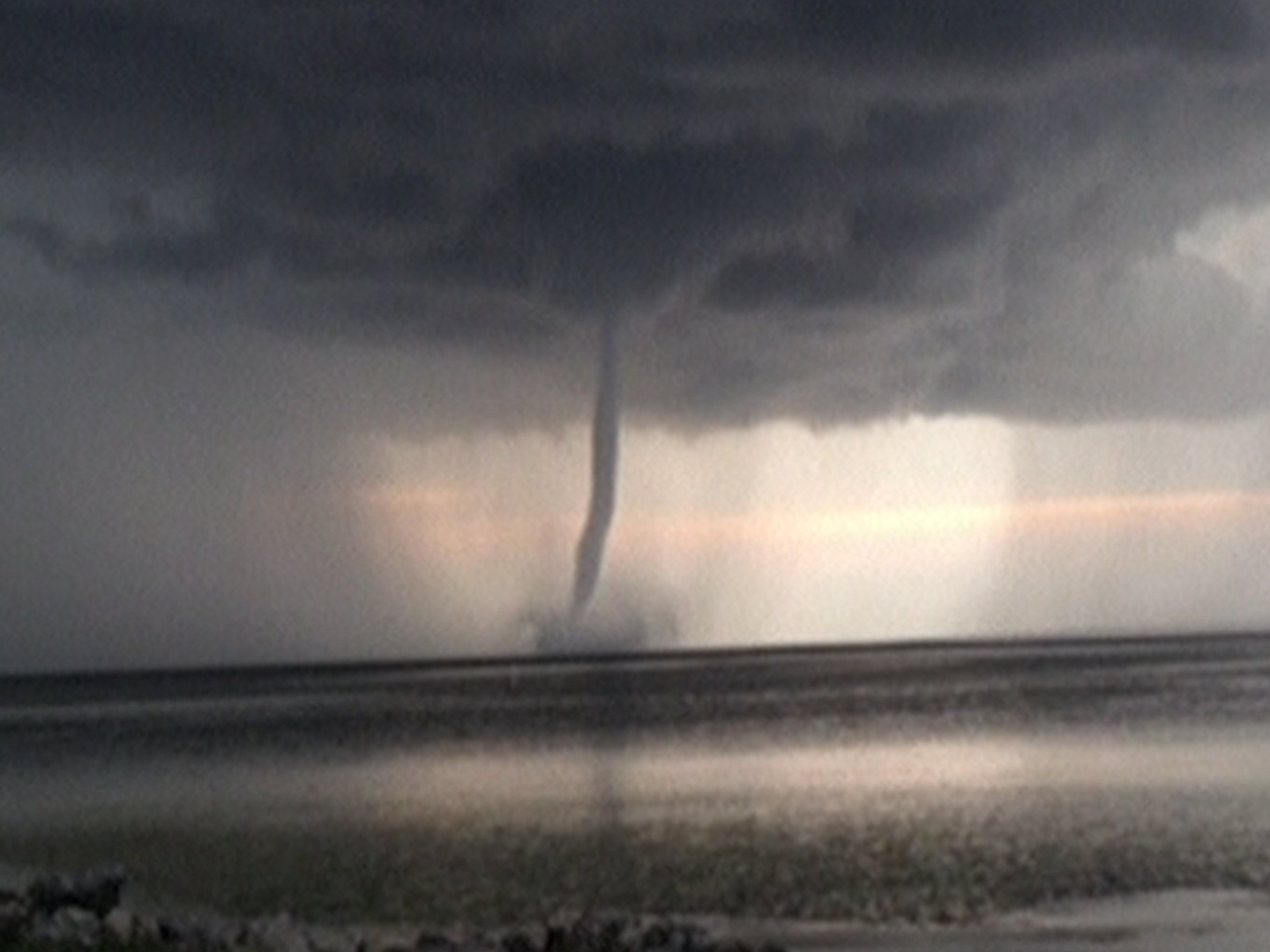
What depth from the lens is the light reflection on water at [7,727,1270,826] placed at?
76.8 metres

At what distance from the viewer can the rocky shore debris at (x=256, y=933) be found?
33.5 meters

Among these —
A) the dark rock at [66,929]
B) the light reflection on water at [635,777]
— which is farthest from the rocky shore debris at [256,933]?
the light reflection on water at [635,777]

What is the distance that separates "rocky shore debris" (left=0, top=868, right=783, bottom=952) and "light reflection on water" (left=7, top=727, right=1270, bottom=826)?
2855 centimetres

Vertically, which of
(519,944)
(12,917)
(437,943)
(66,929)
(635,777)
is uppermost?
(66,929)

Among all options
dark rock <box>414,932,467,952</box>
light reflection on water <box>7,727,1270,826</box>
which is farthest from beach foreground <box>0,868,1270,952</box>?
light reflection on water <box>7,727,1270,826</box>

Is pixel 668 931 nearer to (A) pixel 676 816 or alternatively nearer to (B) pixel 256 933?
(B) pixel 256 933

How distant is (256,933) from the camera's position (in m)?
37.1

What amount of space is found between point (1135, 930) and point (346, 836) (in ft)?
105

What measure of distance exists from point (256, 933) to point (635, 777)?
191ft

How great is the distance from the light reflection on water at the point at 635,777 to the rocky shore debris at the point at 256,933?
93.7 ft

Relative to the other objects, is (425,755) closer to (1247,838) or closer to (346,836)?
(346,836)

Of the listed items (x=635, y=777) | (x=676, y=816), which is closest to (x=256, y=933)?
(x=676, y=816)

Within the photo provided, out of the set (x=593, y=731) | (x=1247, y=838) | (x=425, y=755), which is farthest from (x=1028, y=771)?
(x=593, y=731)

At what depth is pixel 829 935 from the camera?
134 feet
